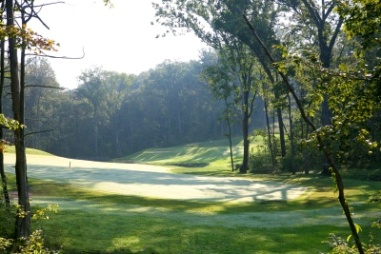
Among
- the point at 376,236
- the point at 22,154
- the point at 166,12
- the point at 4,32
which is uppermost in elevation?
the point at 166,12

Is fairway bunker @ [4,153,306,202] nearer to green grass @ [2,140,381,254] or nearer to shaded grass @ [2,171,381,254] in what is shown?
green grass @ [2,140,381,254]

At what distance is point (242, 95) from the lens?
58406 millimetres

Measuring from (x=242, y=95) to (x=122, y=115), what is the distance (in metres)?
62.8

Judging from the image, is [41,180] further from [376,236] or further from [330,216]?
[376,236]

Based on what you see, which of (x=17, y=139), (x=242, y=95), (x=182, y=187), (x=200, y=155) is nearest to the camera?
(x=17, y=139)

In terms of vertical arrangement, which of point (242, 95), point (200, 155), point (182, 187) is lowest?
point (182, 187)

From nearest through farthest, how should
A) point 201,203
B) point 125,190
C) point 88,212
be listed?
point 88,212
point 201,203
point 125,190

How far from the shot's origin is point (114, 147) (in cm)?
11231

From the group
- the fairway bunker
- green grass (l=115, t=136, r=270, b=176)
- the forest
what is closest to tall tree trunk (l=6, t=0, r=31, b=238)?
the forest

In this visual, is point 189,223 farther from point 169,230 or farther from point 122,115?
point 122,115

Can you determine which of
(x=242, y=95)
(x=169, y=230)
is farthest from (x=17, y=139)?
(x=242, y=95)

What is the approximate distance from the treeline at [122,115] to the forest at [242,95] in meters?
0.28

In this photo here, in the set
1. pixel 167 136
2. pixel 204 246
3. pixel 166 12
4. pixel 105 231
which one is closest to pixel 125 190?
pixel 105 231

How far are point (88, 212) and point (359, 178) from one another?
21882mm
